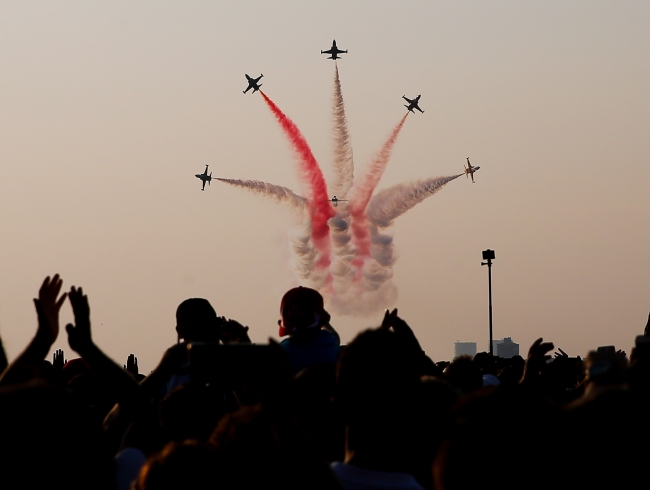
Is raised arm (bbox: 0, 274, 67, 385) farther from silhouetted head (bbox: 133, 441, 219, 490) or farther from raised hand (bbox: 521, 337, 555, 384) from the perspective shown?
raised hand (bbox: 521, 337, 555, 384)

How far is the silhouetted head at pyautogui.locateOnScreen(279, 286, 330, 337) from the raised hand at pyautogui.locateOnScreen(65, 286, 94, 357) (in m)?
2.77

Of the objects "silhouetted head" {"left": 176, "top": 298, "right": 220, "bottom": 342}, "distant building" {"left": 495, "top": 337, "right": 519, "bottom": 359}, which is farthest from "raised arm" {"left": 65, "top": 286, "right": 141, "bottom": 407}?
"distant building" {"left": 495, "top": 337, "right": 519, "bottom": 359}

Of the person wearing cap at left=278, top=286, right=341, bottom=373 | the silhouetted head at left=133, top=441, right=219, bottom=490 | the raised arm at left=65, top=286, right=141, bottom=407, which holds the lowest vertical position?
the silhouetted head at left=133, top=441, right=219, bottom=490

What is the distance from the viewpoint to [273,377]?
452 cm

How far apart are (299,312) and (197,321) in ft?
3.28

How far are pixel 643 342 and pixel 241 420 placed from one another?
3.30 metres

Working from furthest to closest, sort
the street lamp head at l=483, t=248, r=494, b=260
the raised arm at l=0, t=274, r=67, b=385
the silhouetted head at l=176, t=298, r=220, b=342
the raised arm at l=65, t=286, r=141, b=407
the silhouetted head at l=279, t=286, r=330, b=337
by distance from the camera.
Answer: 1. the street lamp head at l=483, t=248, r=494, b=260
2. the silhouetted head at l=279, t=286, r=330, b=337
3. the silhouetted head at l=176, t=298, r=220, b=342
4. the raised arm at l=65, t=286, r=141, b=407
5. the raised arm at l=0, t=274, r=67, b=385

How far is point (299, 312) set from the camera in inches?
376

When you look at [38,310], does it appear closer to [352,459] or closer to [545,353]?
[352,459]

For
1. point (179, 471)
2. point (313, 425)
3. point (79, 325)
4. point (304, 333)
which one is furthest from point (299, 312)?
point (179, 471)

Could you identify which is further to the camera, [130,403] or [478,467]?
[130,403]

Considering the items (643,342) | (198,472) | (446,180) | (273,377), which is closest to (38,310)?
(273,377)

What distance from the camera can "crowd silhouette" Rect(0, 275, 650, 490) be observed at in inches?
133

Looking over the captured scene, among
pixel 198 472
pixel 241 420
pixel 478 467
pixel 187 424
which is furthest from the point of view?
pixel 187 424
